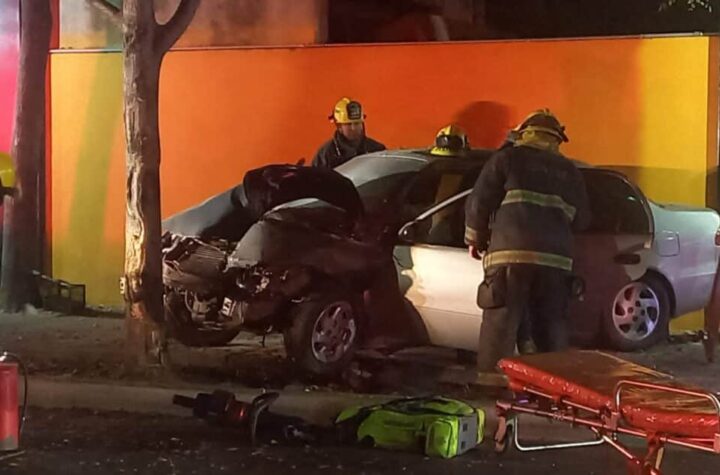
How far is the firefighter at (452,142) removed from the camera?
18.8 feet

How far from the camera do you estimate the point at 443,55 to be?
18.6ft

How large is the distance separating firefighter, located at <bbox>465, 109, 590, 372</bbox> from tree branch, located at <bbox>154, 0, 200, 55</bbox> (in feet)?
5.92

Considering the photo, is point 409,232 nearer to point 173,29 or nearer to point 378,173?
point 378,173

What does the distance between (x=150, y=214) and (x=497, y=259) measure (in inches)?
75.6

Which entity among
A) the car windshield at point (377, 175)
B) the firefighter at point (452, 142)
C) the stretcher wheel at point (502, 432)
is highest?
the firefighter at point (452, 142)

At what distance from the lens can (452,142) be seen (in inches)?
226

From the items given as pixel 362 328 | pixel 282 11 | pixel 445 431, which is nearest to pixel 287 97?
pixel 282 11

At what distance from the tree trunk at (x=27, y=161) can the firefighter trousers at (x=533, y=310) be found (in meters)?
2.61

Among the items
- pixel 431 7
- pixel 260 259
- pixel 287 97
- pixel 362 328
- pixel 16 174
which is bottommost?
pixel 362 328

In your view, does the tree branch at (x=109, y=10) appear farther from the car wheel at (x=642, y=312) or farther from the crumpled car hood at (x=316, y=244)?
the car wheel at (x=642, y=312)

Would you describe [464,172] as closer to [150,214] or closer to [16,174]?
[150,214]

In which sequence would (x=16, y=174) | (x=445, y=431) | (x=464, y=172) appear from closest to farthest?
(x=445, y=431)
(x=464, y=172)
(x=16, y=174)

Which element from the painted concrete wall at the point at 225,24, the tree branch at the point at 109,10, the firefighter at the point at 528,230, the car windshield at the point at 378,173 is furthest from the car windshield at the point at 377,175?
the tree branch at the point at 109,10

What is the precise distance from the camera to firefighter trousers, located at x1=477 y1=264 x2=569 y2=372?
5629 millimetres
